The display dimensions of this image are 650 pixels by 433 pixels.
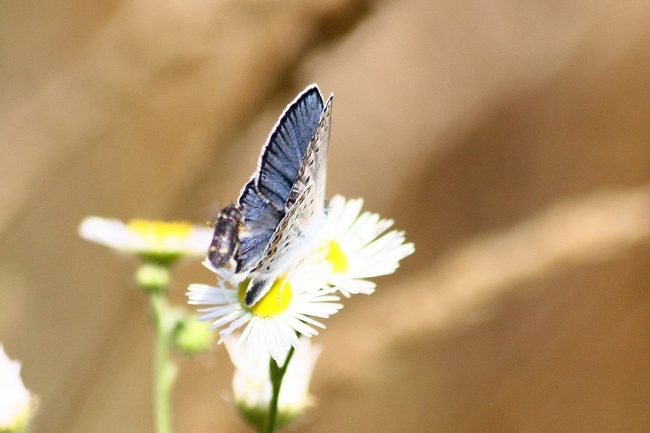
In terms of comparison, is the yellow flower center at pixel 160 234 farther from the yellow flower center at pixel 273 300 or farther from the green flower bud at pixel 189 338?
the yellow flower center at pixel 273 300

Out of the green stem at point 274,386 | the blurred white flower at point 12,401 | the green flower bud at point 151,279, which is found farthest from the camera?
the green flower bud at point 151,279

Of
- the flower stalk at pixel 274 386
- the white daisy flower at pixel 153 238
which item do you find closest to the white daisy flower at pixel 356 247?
the flower stalk at pixel 274 386

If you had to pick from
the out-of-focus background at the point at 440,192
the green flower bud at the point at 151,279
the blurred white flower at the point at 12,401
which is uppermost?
the out-of-focus background at the point at 440,192

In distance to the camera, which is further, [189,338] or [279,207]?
[189,338]

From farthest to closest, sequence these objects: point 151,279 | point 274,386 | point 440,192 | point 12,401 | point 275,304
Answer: point 440,192 → point 151,279 → point 12,401 → point 275,304 → point 274,386

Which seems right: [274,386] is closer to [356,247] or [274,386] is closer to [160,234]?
[356,247]

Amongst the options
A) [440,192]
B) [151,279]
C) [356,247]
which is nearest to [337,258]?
[356,247]

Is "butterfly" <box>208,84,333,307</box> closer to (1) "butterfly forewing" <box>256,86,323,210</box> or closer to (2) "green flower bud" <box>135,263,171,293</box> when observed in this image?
(1) "butterfly forewing" <box>256,86,323,210</box>
